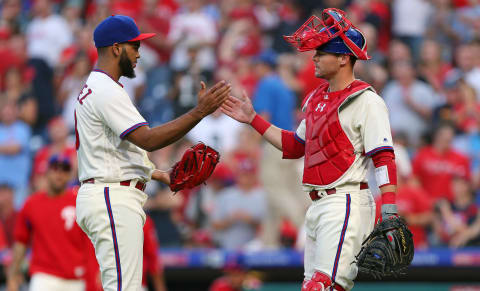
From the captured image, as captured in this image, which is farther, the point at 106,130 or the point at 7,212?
the point at 7,212

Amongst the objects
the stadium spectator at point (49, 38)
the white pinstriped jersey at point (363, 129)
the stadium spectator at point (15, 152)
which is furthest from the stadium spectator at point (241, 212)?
the white pinstriped jersey at point (363, 129)

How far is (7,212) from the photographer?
36.6ft

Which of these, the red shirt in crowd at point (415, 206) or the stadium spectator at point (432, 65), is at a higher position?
the stadium spectator at point (432, 65)

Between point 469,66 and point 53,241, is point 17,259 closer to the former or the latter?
point 53,241

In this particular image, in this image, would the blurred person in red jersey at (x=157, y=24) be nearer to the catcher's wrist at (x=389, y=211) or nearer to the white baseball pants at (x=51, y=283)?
the white baseball pants at (x=51, y=283)

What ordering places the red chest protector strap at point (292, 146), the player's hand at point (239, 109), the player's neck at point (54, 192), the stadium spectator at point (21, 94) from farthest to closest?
1. the stadium spectator at point (21, 94)
2. the player's neck at point (54, 192)
3. the player's hand at point (239, 109)
4. the red chest protector strap at point (292, 146)

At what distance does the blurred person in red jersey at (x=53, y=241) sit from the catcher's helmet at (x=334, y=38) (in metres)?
3.48

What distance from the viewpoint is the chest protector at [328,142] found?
5.31 m

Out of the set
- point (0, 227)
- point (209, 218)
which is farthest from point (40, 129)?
point (209, 218)

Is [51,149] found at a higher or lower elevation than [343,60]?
lower

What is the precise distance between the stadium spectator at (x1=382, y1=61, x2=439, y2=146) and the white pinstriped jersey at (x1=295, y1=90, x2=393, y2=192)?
5665mm

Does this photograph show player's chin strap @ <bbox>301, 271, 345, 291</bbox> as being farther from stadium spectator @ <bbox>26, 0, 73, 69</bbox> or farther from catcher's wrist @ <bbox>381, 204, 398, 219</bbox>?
stadium spectator @ <bbox>26, 0, 73, 69</bbox>

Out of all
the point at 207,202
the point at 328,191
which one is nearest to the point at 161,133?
the point at 328,191

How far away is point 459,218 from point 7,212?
564 centimetres
